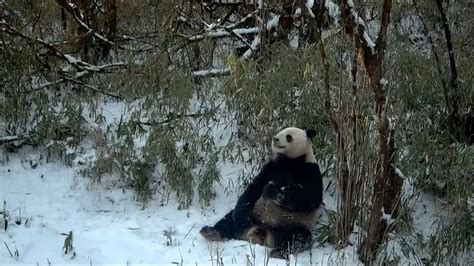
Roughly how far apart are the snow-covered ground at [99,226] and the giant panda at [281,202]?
0.11 metres

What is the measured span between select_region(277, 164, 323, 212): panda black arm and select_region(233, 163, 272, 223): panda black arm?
0.24 metres

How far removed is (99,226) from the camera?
178 inches

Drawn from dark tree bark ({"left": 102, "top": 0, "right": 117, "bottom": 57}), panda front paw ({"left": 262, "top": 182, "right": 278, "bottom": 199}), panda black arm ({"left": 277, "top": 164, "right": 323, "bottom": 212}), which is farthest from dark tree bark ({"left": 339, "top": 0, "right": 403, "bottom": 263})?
dark tree bark ({"left": 102, "top": 0, "right": 117, "bottom": 57})

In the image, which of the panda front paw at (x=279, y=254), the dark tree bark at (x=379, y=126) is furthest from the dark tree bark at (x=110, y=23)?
the panda front paw at (x=279, y=254)

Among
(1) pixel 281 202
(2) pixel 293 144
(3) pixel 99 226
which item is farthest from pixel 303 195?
(3) pixel 99 226

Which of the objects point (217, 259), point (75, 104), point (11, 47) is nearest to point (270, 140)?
point (217, 259)

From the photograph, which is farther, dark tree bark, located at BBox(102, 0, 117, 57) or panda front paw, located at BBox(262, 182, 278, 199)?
dark tree bark, located at BBox(102, 0, 117, 57)

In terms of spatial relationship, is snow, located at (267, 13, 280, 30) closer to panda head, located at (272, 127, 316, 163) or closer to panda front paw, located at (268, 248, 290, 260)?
panda head, located at (272, 127, 316, 163)

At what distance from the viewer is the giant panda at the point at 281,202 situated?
4.38 meters

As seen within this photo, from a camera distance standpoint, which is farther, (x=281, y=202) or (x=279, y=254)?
(x=281, y=202)

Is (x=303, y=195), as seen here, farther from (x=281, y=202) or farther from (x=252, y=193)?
(x=252, y=193)

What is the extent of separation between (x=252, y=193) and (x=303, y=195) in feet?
1.37

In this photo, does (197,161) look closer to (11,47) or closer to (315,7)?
(315,7)

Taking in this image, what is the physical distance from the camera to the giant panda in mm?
4379
